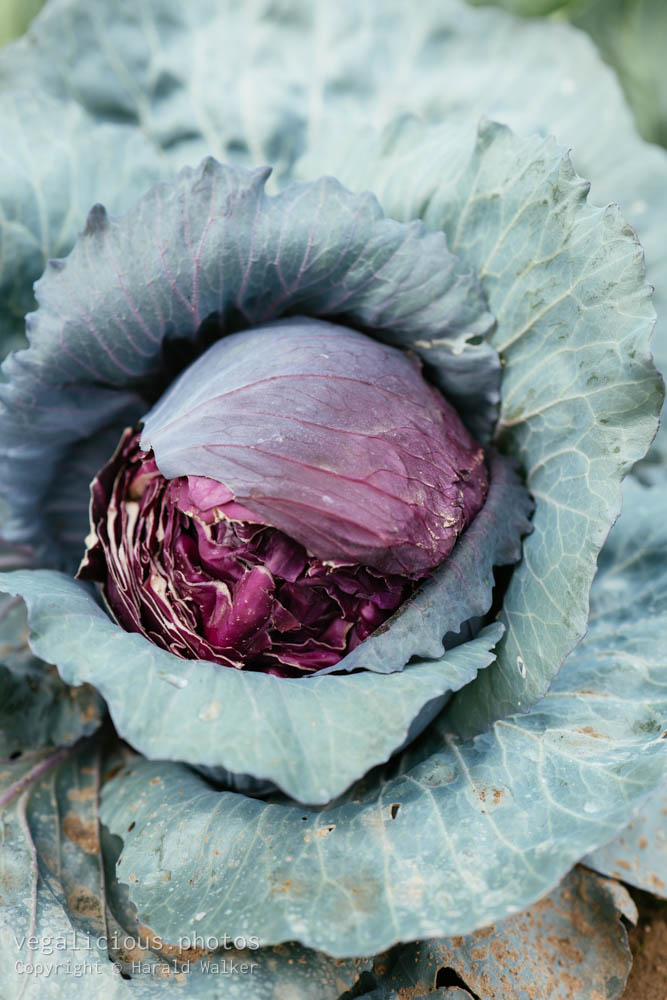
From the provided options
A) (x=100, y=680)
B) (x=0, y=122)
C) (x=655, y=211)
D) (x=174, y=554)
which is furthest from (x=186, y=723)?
(x=655, y=211)

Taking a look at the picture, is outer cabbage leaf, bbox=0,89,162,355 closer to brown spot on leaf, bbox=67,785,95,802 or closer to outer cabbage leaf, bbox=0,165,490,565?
outer cabbage leaf, bbox=0,165,490,565

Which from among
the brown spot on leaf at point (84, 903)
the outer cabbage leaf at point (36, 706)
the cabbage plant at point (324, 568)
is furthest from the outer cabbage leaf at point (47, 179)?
the brown spot on leaf at point (84, 903)

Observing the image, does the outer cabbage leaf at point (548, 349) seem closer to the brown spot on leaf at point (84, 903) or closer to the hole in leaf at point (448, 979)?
the hole in leaf at point (448, 979)

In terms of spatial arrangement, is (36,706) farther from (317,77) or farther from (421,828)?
(317,77)

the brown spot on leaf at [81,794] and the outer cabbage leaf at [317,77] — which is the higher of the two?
the outer cabbage leaf at [317,77]

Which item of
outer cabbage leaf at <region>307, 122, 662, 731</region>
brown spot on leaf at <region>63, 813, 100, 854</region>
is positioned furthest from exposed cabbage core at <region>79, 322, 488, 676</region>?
brown spot on leaf at <region>63, 813, 100, 854</region>

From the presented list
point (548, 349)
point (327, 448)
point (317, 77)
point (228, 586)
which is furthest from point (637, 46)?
point (228, 586)
